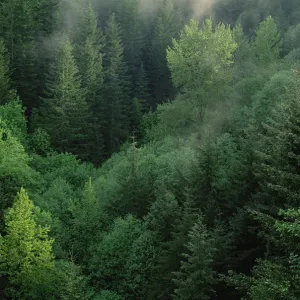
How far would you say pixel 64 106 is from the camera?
43.8m

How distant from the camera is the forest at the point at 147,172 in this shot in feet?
59.2

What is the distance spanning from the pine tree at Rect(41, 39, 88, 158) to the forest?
Answer: 16 cm

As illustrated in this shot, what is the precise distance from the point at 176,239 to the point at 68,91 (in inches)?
1050

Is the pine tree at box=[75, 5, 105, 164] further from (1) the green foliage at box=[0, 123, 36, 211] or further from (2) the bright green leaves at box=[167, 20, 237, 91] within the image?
(1) the green foliage at box=[0, 123, 36, 211]

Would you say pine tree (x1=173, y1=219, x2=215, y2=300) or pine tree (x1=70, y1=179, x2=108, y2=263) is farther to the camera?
pine tree (x1=70, y1=179, x2=108, y2=263)

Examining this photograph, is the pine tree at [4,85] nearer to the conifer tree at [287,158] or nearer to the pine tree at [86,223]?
the pine tree at [86,223]

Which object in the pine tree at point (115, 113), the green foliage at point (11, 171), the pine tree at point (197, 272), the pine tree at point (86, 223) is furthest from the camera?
the pine tree at point (115, 113)

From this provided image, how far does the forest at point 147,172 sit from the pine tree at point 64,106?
159 millimetres

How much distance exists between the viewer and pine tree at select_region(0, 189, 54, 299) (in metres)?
24.2

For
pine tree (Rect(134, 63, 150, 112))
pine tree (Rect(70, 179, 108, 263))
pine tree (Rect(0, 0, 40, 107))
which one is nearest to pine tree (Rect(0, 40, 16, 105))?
pine tree (Rect(0, 0, 40, 107))

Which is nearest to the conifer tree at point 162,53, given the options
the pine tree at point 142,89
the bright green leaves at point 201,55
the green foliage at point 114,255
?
the pine tree at point 142,89

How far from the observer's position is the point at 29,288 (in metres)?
25.5

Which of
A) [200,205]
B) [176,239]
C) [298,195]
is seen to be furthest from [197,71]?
[298,195]

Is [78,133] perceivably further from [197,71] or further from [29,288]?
[29,288]
